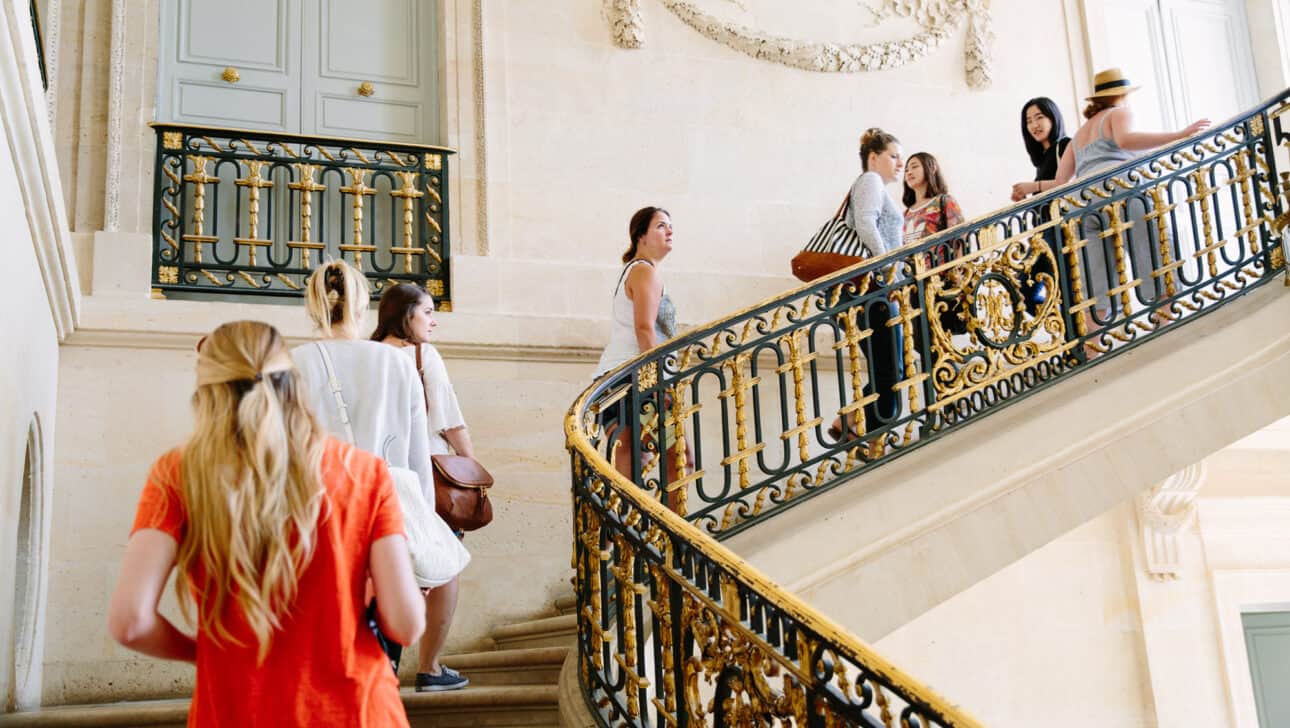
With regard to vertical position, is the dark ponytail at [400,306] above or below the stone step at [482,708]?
above

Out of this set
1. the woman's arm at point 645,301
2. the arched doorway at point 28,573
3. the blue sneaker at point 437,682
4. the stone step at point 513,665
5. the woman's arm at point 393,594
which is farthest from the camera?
the woman's arm at point 645,301

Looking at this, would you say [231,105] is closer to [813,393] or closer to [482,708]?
[813,393]

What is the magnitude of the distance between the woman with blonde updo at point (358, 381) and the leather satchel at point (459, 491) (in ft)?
2.42

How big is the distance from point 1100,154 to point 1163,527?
290 centimetres

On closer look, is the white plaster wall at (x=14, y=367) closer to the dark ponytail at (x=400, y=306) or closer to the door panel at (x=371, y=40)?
the dark ponytail at (x=400, y=306)

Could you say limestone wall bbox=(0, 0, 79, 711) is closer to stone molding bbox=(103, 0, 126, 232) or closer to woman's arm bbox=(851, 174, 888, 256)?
stone molding bbox=(103, 0, 126, 232)

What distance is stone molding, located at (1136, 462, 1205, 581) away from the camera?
780 centimetres

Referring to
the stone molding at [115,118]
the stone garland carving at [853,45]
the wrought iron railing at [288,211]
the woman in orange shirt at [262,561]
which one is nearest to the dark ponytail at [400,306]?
the woman in orange shirt at [262,561]

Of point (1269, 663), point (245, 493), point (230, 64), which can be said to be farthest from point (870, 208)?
point (1269, 663)

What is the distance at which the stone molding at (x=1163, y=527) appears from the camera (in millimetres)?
7801

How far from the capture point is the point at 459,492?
4.41m

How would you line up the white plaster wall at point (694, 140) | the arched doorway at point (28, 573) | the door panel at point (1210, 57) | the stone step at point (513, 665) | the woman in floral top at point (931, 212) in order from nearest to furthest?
1. the stone step at point (513, 665)
2. the arched doorway at point (28, 573)
3. the woman in floral top at point (931, 212)
4. the white plaster wall at point (694, 140)
5. the door panel at point (1210, 57)

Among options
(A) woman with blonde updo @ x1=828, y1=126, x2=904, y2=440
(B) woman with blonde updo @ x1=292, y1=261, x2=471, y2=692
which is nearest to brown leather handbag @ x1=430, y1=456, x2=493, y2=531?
(B) woman with blonde updo @ x1=292, y1=261, x2=471, y2=692

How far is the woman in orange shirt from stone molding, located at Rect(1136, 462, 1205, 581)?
6587 millimetres
